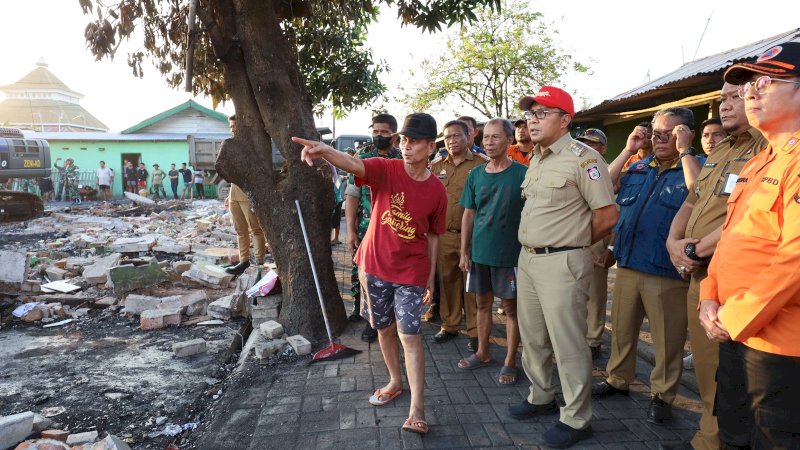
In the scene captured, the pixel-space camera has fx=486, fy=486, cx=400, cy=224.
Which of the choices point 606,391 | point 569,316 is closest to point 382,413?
point 569,316

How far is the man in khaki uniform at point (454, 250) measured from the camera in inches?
192

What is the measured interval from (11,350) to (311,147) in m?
4.56

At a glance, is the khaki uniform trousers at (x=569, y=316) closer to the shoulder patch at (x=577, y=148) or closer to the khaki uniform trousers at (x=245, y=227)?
the shoulder patch at (x=577, y=148)

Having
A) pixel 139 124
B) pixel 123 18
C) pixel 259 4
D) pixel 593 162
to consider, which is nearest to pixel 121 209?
pixel 139 124

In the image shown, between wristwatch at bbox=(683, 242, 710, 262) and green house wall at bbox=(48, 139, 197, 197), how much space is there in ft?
92.5

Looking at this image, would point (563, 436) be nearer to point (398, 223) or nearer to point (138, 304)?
point (398, 223)

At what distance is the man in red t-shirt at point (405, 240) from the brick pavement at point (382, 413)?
28 cm

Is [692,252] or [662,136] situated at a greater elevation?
[662,136]

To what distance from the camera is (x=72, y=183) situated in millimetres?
23875

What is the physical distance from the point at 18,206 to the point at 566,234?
13827 millimetres

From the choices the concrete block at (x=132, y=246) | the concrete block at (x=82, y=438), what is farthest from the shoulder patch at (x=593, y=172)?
the concrete block at (x=132, y=246)

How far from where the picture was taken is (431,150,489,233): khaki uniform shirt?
4961mm

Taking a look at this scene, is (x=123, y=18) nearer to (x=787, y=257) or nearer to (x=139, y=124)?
(x=787, y=257)

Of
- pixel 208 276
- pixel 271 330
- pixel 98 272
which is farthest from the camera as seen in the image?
pixel 98 272
